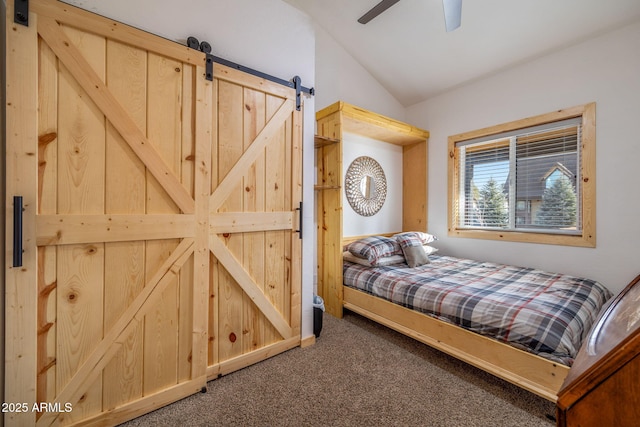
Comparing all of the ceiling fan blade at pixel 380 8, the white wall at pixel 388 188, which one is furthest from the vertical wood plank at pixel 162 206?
the white wall at pixel 388 188

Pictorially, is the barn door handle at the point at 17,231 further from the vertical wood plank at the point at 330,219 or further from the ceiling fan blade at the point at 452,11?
the ceiling fan blade at the point at 452,11

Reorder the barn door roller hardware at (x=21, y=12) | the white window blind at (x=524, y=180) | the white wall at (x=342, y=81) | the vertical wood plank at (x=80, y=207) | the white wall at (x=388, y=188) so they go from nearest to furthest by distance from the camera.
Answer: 1. the barn door roller hardware at (x=21, y=12)
2. the vertical wood plank at (x=80, y=207)
3. the white window blind at (x=524, y=180)
4. the white wall at (x=342, y=81)
5. the white wall at (x=388, y=188)

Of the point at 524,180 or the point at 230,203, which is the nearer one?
the point at 230,203

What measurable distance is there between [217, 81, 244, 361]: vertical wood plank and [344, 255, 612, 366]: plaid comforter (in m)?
1.30

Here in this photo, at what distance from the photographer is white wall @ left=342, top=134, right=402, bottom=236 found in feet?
10.9

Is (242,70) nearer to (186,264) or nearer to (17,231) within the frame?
(186,264)

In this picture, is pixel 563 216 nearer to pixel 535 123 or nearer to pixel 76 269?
pixel 535 123

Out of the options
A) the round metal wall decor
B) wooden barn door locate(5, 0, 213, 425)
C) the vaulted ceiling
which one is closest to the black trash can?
wooden barn door locate(5, 0, 213, 425)

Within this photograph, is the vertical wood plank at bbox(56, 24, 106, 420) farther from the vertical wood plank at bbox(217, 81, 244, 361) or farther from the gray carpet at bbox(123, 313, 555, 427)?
the vertical wood plank at bbox(217, 81, 244, 361)

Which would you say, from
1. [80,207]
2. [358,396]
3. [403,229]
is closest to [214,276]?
[80,207]

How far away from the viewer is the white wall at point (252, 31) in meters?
1.53

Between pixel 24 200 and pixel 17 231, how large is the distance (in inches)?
5.7

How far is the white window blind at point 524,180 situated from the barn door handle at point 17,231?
157 inches

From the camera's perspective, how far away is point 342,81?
3320 mm
